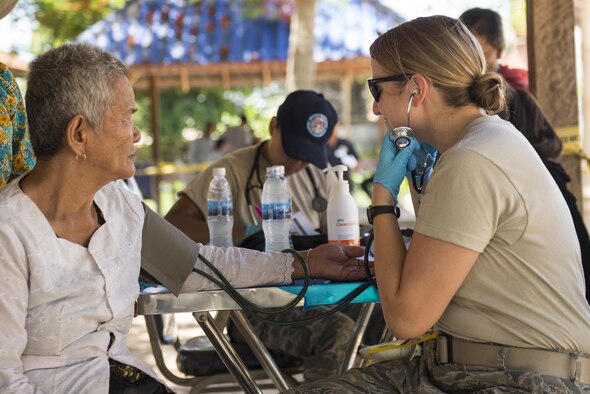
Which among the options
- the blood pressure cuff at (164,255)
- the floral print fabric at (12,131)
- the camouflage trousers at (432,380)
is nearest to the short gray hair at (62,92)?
the blood pressure cuff at (164,255)

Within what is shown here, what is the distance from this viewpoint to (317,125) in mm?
3936

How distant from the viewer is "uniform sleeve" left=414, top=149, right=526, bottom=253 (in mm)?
2084

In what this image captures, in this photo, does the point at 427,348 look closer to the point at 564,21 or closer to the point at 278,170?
the point at 278,170

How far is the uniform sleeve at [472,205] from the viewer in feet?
6.84

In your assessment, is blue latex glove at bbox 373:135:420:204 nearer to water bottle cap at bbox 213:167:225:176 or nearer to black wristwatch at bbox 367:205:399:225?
black wristwatch at bbox 367:205:399:225

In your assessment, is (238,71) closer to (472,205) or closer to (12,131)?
(12,131)

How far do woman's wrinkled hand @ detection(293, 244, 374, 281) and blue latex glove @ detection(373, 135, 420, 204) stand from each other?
40 cm

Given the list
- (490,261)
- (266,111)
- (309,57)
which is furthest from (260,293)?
(266,111)

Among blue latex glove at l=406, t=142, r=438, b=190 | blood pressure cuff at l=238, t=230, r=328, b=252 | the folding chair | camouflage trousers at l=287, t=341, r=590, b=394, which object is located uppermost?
blue latex glove at l=406, t=142, r=438, b=190

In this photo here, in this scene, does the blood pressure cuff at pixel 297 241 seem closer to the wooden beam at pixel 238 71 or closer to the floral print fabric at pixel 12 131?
the floral print fabric at pixel 12 131

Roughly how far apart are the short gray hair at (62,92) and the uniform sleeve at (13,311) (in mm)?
285

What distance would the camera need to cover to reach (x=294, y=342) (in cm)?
356

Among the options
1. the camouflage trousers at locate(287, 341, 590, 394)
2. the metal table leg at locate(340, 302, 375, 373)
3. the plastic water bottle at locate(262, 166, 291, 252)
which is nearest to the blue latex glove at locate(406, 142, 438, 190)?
the camouflage trousers at locate(287, 341, 590, 394)

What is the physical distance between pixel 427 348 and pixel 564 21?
282 centimetres
